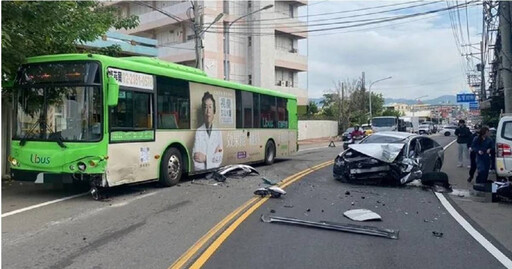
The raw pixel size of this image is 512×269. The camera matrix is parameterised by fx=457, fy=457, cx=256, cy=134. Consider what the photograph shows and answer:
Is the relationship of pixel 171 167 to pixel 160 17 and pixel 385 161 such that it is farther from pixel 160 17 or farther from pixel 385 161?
pixel 160 17

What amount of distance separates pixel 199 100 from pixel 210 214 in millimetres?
5240

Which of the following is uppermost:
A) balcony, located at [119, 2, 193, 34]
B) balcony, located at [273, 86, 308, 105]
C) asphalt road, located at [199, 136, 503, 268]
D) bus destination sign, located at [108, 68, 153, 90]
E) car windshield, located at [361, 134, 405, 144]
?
balcony, located at [119, 2, 193, 34]

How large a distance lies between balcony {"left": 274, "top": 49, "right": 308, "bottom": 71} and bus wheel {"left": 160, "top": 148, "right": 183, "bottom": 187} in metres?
36.5

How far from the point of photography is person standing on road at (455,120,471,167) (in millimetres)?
16141

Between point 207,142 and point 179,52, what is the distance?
99.6 feet

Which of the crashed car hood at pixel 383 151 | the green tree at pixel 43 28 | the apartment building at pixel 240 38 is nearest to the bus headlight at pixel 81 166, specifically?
the green tree at pixel 43 28

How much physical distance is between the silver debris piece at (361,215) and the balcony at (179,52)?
1325 inches

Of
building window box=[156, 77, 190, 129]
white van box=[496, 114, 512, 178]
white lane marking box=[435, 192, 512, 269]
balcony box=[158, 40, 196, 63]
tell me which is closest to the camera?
white lane marking box=[435, 192, 512, 269]

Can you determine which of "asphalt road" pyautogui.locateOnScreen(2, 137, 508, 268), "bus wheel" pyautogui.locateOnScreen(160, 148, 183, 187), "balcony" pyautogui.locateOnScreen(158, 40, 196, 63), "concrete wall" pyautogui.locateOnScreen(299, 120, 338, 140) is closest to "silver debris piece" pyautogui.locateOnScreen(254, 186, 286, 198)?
"asphalt road" pyautogui.locateOnScreen(2, 137, 508, 268)

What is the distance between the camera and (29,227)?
7.05m

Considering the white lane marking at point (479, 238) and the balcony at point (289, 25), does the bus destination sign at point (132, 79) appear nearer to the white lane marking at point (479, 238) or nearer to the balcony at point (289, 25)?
the white lane marking at point (479, 238)

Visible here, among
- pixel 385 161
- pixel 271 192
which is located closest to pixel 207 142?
pixel 271 192

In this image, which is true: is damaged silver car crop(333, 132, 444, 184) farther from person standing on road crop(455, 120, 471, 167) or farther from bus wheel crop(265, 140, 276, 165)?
bus wheel crop(265, 140, 276, 165)

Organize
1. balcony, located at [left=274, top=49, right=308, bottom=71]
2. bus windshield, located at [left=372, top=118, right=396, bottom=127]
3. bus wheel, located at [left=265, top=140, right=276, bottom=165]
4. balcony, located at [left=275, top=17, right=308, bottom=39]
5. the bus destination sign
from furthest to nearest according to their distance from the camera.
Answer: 1. balcony, located at [left=274, top=49, right=308, bottom=71]
2. balcony, located at [left=275, top=17, right=308, bottom=39]
3. bus windshield, located at [left=372, top=118, right=396, bottom=127]
4. bus wheel, located at [left=265, top=140, right=276, bottom=165]
5. the bus destination sign
